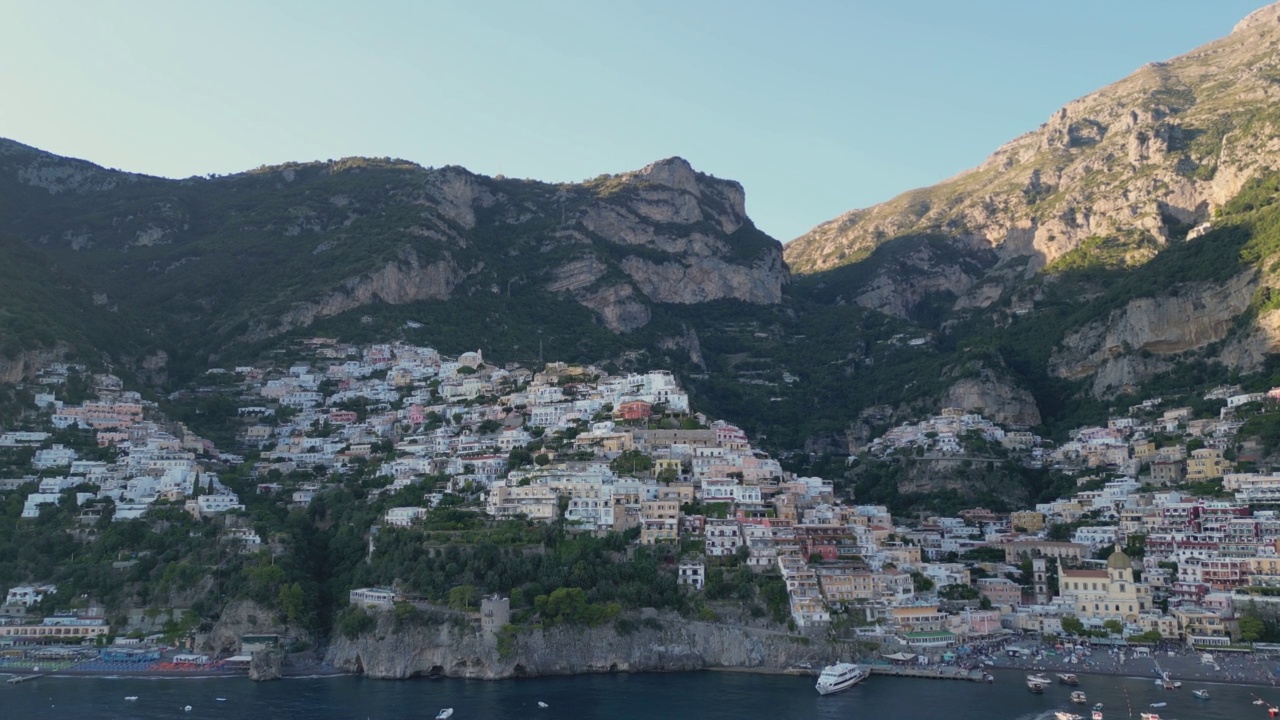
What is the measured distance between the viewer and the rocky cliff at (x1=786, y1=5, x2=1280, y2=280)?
137 m

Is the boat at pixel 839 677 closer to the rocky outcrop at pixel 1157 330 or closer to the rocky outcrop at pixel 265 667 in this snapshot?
the rocky outcrop at pixel 265 667

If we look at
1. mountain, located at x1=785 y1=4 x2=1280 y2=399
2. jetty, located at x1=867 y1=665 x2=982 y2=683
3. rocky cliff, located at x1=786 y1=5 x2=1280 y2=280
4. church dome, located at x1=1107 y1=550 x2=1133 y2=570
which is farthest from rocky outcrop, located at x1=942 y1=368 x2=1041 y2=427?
jetty, located at x1=867 y1=665 x2=982 y2=683

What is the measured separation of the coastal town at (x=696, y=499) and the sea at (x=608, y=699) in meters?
5.01

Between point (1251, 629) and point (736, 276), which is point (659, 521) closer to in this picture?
point (1251, 629)

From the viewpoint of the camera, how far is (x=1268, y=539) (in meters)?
70.5

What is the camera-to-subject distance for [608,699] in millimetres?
56031

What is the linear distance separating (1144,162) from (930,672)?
116183mm

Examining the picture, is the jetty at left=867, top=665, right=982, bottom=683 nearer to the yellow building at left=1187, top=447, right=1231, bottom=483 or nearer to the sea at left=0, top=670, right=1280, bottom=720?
the sea at left=0, top=670, right=1280, bottom=720

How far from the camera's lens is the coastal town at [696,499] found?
67.7 m

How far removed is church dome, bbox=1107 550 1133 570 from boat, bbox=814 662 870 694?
19.8 metres

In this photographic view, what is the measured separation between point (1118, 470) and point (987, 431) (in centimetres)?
1632

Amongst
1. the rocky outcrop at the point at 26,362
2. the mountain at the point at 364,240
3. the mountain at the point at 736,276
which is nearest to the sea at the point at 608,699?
the rocky outcrop at the point at 26,362

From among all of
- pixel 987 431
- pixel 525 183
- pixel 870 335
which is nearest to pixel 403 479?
pixel 987 431

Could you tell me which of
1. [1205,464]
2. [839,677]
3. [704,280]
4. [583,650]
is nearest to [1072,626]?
[839,677]
